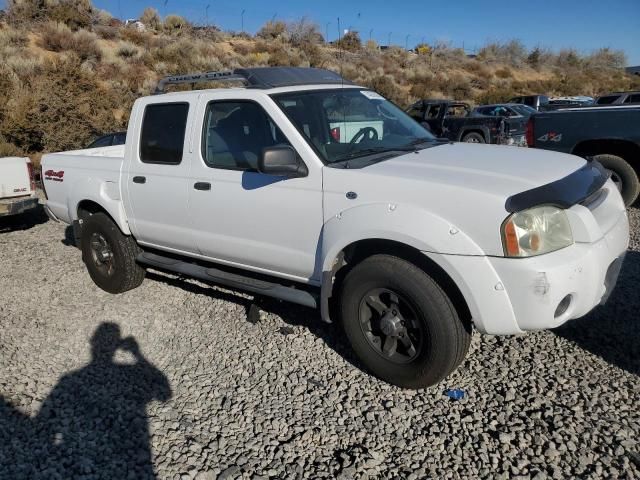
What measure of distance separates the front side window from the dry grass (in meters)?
2.15

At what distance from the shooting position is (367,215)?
10.7 ft

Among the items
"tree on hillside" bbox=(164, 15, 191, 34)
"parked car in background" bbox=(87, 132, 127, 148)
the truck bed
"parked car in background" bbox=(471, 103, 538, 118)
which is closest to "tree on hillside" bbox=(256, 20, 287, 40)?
"tree on hillside" bbox=(164, 15, 191, 34)

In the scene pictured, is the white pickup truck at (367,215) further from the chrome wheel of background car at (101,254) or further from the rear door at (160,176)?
the chrome wheel of background car at (101,254)

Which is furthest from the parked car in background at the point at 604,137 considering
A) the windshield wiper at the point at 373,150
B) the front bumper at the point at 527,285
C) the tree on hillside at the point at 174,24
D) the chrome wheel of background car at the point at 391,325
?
the tree on hillside at the point at 174,24

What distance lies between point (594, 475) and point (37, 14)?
32024 mm

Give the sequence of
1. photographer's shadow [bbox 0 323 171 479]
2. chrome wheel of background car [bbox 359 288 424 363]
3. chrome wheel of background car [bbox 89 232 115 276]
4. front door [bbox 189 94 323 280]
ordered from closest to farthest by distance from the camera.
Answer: photographer's shadow [bbox 0 323 171 479]
chrome wheel of background car [bbox 359 288 424 363]
front door [bbox 189 94 323 280]
chrome wheel of background car [bbox 89 232 115 276]

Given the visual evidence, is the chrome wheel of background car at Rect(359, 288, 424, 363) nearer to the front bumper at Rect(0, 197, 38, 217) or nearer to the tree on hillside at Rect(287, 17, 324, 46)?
the front bumper at Rect(0, 197, 38, 217)

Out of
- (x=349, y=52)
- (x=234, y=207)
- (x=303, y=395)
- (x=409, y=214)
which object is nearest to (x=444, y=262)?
(x=409, y=214)

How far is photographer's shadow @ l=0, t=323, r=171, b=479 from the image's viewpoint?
2.91m

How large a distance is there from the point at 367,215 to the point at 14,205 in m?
6.39

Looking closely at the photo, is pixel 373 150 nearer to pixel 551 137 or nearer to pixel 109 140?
pixel 551 137

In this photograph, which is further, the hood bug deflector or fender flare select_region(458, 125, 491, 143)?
fender flare select_region(458, 125, 491, 143)

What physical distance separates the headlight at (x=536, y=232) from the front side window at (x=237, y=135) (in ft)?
5.54

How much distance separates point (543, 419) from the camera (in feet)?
10.2
